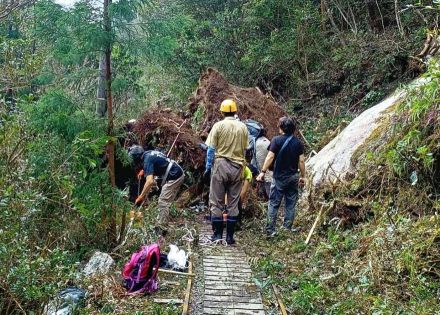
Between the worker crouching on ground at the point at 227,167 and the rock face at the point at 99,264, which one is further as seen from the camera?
the worker crouching on ground at the point at 227,167

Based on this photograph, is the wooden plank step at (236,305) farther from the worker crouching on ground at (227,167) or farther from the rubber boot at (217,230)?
the rubber boot at (217,230)

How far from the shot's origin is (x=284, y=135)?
8227mm

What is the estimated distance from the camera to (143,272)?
586 cm

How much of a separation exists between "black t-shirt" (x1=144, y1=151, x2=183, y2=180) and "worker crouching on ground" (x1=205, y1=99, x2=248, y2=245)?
3.21 feet

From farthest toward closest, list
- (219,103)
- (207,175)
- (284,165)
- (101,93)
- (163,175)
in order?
(219,103) → (207,175) → (163,175) → (284,165) → (101,93)

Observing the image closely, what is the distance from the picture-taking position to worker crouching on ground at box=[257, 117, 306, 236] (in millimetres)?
8133

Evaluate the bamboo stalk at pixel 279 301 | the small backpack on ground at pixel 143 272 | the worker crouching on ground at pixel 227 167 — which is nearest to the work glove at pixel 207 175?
the worker crouching on ground at pixel 227 167

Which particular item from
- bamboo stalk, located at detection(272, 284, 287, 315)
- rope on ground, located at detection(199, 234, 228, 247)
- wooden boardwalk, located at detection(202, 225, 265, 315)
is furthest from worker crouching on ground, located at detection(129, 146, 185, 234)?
bamboo stalk, located at detection(272, 284, 287, 315)

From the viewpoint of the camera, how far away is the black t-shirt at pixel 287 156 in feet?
26.6

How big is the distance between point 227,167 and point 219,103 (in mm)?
5198

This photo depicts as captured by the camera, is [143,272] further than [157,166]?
No

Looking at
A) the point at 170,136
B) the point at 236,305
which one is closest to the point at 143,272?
the point at 236,305

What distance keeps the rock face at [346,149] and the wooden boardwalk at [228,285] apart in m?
2.41

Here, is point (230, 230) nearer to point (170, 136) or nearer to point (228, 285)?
point (228, 285)
